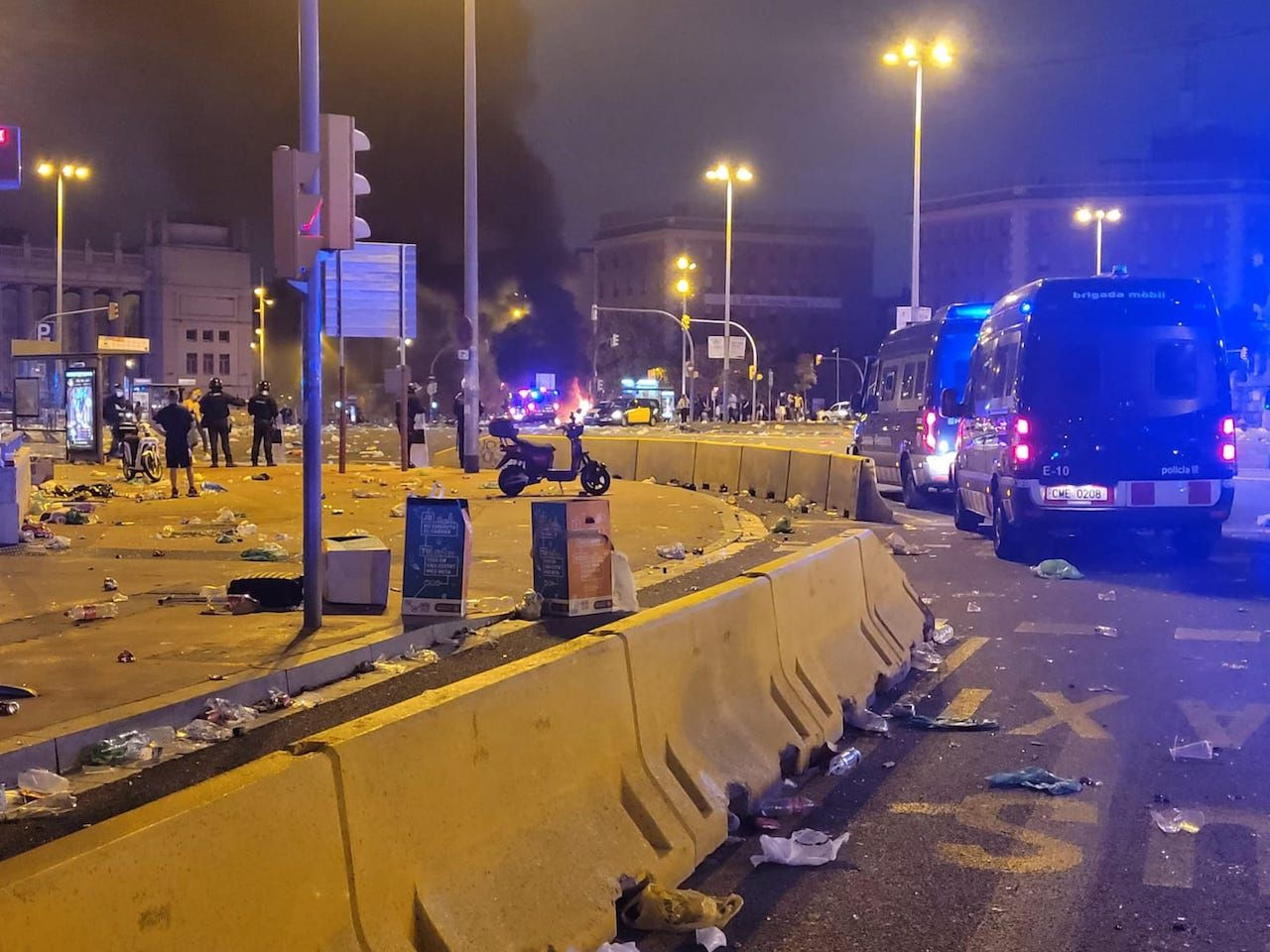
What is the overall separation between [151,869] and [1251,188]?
112 meters

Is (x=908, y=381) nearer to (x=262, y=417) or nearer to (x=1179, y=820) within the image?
(x=262, y=417)

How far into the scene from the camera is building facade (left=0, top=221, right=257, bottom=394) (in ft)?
355

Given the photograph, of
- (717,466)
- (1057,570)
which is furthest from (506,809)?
(717,466)

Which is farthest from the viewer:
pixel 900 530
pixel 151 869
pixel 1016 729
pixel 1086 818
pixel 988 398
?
pixel 900 530

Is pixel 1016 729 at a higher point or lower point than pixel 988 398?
lower

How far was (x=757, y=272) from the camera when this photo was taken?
134 meters

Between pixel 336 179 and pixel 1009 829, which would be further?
pixel 336 179

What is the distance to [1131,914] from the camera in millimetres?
4773

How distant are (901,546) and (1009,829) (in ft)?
34.1

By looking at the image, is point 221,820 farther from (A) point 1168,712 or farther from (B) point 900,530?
(B) point 900,530

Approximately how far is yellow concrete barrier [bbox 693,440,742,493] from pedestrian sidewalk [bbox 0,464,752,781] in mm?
2703

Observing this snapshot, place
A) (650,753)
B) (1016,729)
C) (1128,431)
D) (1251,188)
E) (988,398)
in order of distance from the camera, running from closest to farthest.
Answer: (650,753) → (1016,729) → (1128,431) → (988,398) → (1251,188)

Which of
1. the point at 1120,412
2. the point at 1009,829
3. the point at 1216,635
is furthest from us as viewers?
the point at 1120,412

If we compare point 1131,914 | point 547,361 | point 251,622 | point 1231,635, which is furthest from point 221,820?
point 547,361
